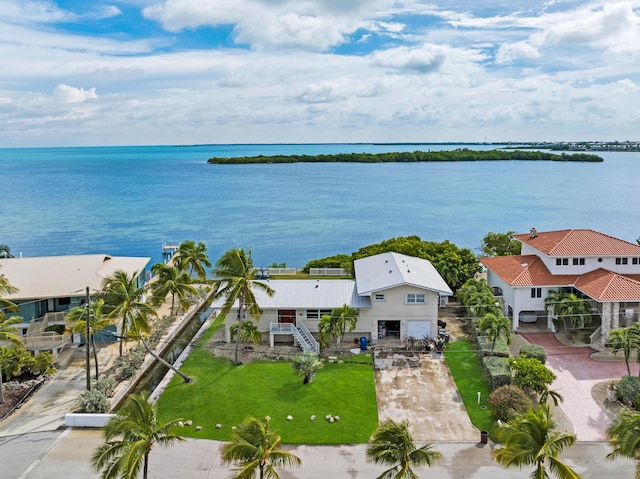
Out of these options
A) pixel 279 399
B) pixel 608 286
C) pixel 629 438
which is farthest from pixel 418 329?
pixel 629 438

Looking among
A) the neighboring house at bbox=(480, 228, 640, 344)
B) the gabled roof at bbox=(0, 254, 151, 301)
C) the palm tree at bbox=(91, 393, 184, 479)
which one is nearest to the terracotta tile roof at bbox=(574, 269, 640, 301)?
the neighboring house at bbox=(480, 228, 640, 344)

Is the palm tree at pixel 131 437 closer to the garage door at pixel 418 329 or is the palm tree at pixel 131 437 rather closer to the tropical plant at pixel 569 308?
the garage door at pixel 418 329

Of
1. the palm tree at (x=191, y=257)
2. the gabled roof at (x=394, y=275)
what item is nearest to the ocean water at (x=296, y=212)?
the palm tree at (x=191, y=257)

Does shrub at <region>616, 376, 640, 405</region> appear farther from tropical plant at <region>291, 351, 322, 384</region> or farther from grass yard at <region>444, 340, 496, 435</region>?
tropical plant at <region>291, 351, 322, 384</region>

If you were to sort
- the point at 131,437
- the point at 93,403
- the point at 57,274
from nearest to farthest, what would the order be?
the point at 131,437 → the point at 93,403 → the point at 57,274

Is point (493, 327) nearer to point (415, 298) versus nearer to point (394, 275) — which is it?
point (415, 298)

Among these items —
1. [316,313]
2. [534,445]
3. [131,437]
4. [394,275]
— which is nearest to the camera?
[534,445]
